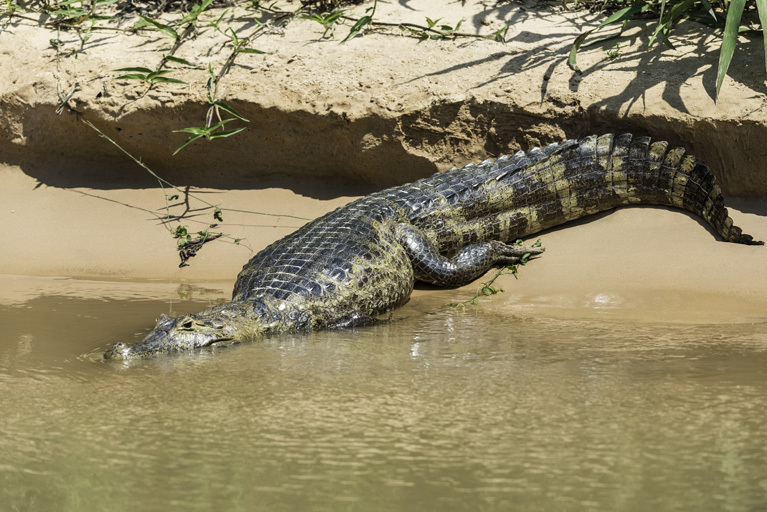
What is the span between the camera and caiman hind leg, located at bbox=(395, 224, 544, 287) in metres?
5.08

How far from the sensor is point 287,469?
248 cm

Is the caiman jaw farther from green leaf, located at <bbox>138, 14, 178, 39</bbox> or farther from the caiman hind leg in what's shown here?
green leaf, located at <bbox>138, 14, 178, 39</bbox>

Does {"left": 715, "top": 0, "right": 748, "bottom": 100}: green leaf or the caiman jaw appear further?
{"left": 715, "top": 0, "right": 748, "bottom": 100}: green leaf

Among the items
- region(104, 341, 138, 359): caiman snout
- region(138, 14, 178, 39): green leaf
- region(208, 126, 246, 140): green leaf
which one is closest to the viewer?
region(104, 341, 138, 359): caiman snout

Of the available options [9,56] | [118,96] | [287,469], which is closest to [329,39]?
[118,96]

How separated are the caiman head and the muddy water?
112 millimetres

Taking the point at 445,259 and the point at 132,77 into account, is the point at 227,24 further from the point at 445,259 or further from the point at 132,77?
the point at 445,259

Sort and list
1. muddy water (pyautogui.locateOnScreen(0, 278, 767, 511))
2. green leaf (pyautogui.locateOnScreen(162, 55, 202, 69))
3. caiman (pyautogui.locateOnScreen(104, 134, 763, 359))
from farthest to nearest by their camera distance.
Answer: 1. green leaf (pyautogui.locateOnScreen(162, 55, 202, 69))
2. caiman (pyautogui.locateOnScreen(104, 134, 763, 359))
3. muddy water (pyautogui.locateOnScreen(0, 278, 767, 511))

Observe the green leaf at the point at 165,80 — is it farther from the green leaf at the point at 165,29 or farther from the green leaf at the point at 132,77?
the green leaf at the point at 165,29

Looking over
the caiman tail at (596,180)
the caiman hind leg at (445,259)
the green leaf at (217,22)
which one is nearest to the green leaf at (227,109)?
the green leaf at (217,22)

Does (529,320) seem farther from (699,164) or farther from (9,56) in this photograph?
(9,56)

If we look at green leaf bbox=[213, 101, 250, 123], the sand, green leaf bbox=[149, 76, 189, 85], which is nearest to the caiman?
the sand

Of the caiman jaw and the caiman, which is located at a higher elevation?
the caiman

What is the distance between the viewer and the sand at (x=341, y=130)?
5.39 metres
